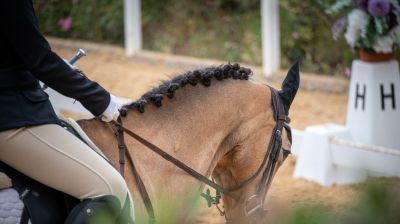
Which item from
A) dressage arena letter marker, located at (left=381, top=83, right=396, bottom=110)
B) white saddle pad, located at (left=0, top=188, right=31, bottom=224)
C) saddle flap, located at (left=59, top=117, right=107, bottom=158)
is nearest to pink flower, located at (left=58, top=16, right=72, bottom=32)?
dressage arena letter marker, located at (left=381, top=83, right=396, bottom=110)

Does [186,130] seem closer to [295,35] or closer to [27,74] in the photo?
[27,74]

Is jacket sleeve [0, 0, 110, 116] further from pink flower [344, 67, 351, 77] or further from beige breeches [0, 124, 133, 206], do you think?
pink flower [344, 67, 351, 77]

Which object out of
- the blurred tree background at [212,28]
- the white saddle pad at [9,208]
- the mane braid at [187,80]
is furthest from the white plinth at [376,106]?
the white saddle pad at [9,208]

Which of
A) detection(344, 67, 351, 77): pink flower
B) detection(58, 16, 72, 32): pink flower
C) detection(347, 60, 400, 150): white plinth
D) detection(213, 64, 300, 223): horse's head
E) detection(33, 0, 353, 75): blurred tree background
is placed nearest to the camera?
detection(213, 64, 300, 223): horse's head

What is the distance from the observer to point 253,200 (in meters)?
3.35

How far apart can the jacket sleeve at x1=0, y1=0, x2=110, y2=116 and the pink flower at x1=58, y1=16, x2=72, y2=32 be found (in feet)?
31.3

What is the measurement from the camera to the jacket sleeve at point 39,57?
7.99 feet

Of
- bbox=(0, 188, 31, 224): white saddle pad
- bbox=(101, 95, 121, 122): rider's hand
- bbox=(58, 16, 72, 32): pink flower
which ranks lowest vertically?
bbox=(58, 16, 72, 32): pink flower

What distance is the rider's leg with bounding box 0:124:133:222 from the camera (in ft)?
8.63

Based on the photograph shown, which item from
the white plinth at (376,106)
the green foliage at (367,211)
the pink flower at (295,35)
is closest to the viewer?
the green foliage at (367,211)

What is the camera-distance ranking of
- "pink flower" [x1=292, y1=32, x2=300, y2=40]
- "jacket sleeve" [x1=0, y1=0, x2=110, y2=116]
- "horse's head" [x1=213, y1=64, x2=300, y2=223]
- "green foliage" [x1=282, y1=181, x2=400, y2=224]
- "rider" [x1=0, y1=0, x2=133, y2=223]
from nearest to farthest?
"green foliage" [x1=282, y1=181, x2=400, y2=224]
"jacket sleeve" [x1=0, y1=0, x2=110, y2=116]
"rider" [x1=0, y1=0, x2=133, y2=223]
"horse's head" [x1=213, y1=64, x2=300, y2=223]
"pink flower" [x1=292, y1=32, x2=300, y2=40]

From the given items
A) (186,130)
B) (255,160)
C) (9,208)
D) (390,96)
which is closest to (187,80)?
(186,130)

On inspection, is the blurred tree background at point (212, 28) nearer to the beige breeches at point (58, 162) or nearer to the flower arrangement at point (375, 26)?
the flower arrangement at point (375, 26)

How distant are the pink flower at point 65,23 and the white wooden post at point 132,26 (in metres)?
1.71
